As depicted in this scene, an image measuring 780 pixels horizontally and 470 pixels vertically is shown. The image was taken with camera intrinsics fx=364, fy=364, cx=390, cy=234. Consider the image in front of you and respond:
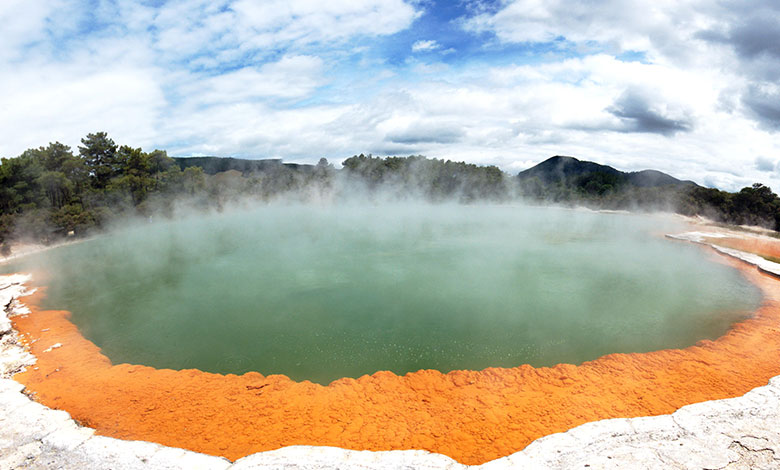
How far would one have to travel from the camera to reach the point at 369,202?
48531mm

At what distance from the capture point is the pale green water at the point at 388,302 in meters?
7.94

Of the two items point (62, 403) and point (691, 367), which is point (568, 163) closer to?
point (691, 367)

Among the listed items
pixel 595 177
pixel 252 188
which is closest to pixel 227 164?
pixel 252 188

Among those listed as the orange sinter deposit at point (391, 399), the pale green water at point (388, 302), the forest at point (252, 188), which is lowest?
the orange sinter deposit at point (391, 399)

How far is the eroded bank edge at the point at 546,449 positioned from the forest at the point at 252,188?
1918 cm

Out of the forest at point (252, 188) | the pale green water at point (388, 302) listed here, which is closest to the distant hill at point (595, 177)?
the forest at point (252, 188)

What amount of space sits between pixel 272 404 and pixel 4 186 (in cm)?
2594

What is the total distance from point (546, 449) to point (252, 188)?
152 feet

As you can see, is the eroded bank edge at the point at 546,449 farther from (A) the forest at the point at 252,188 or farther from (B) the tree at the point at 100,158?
(B) the tree at the point at 100,158

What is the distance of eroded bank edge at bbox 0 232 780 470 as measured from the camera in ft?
15.1

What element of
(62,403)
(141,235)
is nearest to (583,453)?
(62,403)

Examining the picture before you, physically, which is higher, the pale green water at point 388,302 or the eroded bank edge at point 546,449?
the pale green water at point 388,302

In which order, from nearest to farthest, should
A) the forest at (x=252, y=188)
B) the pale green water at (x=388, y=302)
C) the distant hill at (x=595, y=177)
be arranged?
the pale green water at (x=388, y=302) → the forest at (x=252, y=188) → the distant hill at (x=595, y=177)

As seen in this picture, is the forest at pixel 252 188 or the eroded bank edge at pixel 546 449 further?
the forest at pixel 252 188
